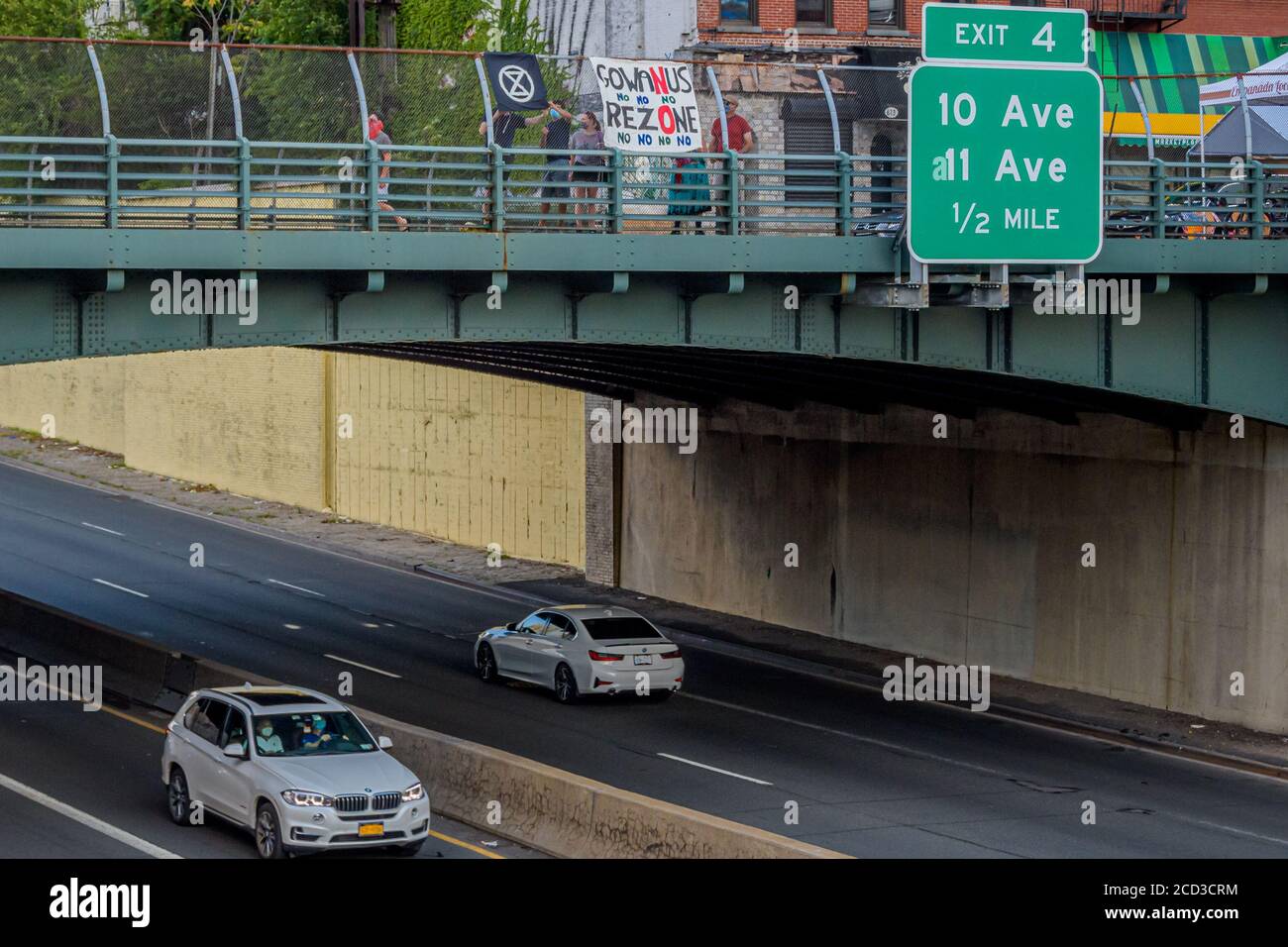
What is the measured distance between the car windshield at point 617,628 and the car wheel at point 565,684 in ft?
2.24

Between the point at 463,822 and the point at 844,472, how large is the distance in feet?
51.9

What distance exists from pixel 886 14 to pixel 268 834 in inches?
1151

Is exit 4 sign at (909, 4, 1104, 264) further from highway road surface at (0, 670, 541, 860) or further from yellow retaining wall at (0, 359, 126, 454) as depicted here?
yellow retaining wall at (0, 359, 126, 454)

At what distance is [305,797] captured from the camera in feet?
56.4

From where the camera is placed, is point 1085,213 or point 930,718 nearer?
point 1085,213

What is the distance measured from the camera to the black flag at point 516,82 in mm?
22219

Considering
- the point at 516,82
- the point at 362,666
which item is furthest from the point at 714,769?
the point at 362,666

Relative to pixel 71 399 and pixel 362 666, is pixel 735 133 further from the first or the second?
pixel 71 399

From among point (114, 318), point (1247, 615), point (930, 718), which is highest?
point (114, 318)

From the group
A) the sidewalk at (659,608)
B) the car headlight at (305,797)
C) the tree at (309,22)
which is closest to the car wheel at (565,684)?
the sidewalk at (659,608)
